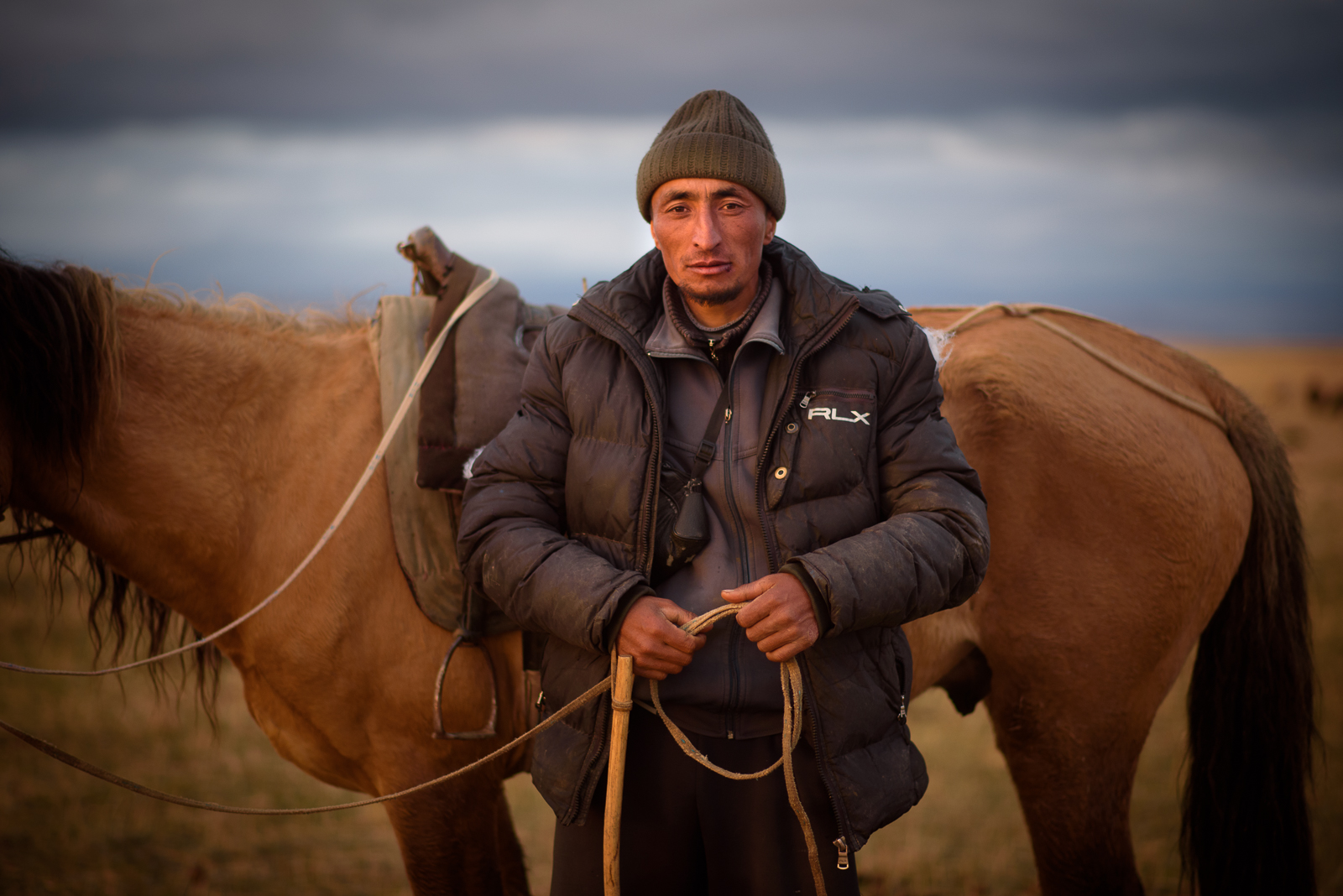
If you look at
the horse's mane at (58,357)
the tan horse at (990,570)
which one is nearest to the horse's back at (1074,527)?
the tan horse at (990,570)

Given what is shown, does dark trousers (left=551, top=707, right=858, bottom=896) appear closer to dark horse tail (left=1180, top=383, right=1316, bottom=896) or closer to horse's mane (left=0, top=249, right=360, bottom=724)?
horse's mane (left=0, top=249, right=360, bottom=724)

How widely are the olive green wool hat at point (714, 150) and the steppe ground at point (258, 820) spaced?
2.44 meters

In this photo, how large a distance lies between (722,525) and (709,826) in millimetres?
600

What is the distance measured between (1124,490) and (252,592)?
2514mm

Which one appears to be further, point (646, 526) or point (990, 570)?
point (990, 570)

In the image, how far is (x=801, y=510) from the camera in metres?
1.66

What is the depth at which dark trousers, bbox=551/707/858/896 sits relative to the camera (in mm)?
1686

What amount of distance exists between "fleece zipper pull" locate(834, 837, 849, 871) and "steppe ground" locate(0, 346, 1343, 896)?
2365mm

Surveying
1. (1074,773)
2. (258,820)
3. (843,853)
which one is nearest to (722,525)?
(843,853)

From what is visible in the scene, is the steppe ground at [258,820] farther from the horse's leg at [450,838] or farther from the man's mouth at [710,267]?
the man's mouth at [710,267]

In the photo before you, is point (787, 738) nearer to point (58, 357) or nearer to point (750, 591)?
point (750, 591)

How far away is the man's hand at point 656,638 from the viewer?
1.58 metres

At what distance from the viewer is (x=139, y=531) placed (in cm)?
221

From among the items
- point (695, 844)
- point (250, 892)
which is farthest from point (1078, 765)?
point (250, 892)
